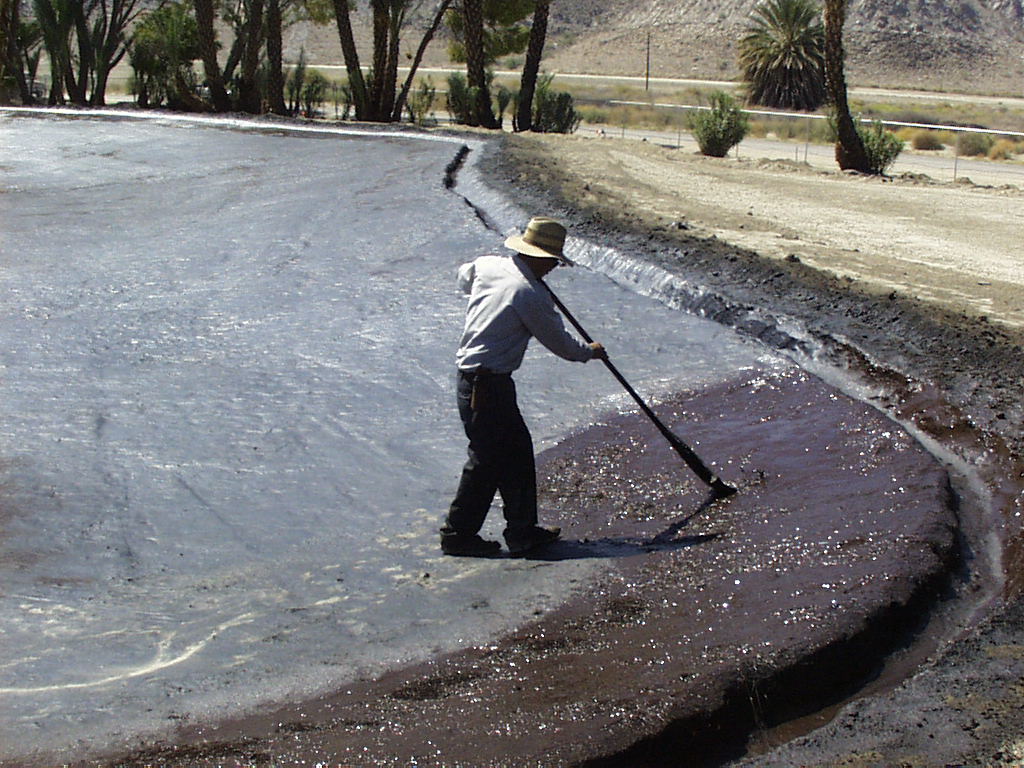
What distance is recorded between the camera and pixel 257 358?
8.98m

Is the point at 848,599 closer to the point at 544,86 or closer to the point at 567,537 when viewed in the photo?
the point at 567,537

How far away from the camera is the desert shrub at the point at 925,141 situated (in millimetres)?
35375

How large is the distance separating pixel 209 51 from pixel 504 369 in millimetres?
26353

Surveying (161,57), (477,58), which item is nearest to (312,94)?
(161,57)

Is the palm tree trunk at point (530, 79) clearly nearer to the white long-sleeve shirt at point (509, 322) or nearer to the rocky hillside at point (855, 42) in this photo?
the white long-sleeve shirt at point (509, 322)

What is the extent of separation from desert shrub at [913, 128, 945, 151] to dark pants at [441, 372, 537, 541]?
105ft

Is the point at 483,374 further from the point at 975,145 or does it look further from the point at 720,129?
the point at 975,145

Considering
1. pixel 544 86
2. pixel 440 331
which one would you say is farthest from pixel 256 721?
pixel 544 86

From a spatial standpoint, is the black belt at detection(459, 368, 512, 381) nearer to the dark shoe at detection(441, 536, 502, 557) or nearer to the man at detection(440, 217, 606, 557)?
the man at detection(440, 217, 606, 557)

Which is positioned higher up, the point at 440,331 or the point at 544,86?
the point at 544,86

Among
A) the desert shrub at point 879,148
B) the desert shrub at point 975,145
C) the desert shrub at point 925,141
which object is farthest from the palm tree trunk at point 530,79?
the desert shrub at point 925,141

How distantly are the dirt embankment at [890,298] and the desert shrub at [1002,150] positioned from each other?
1478cm

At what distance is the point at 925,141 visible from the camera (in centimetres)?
3547

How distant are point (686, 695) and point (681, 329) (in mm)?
5332
